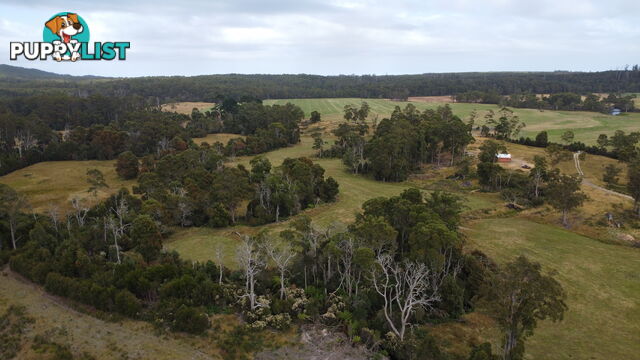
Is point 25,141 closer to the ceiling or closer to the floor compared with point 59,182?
closer to the ceiling

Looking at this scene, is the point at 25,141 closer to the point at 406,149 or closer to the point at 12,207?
the point at 12,207

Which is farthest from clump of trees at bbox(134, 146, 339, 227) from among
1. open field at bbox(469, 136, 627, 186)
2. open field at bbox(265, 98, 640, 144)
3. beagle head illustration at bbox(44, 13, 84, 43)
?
open field at bbox(265, 98, 640, 144)

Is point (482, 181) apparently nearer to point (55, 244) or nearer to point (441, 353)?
point (441, 353)

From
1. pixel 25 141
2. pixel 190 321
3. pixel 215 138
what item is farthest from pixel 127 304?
pixel 215 138

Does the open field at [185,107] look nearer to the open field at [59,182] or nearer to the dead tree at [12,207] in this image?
the open field at [59,182]

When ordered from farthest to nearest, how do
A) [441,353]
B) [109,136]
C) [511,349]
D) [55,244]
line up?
[109,136]
[55,244]
[441,353]
[511,349]

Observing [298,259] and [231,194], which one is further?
[231,194]

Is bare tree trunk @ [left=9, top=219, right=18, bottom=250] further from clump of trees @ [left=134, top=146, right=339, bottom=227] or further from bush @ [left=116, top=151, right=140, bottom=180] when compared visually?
bush @ [left=116, top=151, right=140, bottom=180]

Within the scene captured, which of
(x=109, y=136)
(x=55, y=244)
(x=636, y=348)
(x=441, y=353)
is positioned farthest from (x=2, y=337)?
(x=109, y=136)
